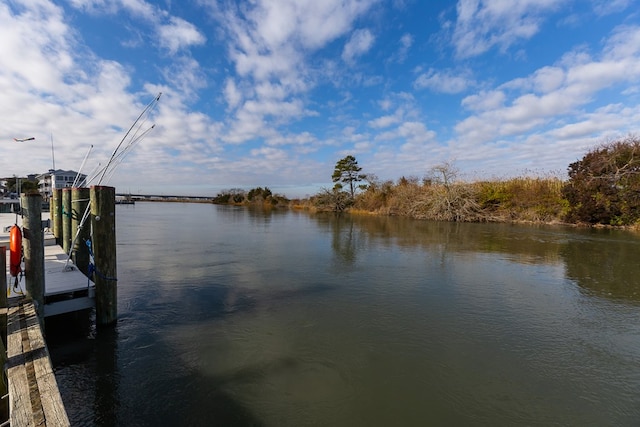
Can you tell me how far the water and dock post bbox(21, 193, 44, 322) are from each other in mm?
760

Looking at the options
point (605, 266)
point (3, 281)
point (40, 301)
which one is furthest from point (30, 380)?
point (605, 266)

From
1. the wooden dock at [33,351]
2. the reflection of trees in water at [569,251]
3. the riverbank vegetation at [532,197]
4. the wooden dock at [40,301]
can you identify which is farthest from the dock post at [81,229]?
the riverbank vegetation at [532,197]

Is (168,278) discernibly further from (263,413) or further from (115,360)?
(263,413)

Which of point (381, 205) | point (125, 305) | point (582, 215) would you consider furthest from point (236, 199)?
point (125, 305)

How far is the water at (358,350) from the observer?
3.03m

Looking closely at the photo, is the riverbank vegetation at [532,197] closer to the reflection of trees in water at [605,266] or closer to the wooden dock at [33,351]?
the reflection of trees in water at [605,266]

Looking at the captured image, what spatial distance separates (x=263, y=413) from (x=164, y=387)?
1.12m

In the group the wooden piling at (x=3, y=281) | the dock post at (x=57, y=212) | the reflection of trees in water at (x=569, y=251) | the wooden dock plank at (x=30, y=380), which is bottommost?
the reflection of trees in water at (x=569, y=251)

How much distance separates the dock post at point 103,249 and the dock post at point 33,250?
0.57m

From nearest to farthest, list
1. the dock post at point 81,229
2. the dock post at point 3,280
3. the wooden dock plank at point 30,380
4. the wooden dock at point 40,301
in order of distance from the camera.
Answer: the wooden dock plank at point 30,380, the wooden dock at point 40,301, the dock post at point 3,280, the dock post at point 81,229

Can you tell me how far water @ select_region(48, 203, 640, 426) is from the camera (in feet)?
9.95

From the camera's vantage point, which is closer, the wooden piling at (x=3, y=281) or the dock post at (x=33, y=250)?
the wooden piling at (x=3, y=281)

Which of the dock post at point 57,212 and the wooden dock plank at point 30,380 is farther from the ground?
the dock post at point 57,212

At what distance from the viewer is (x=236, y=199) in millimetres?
63000
